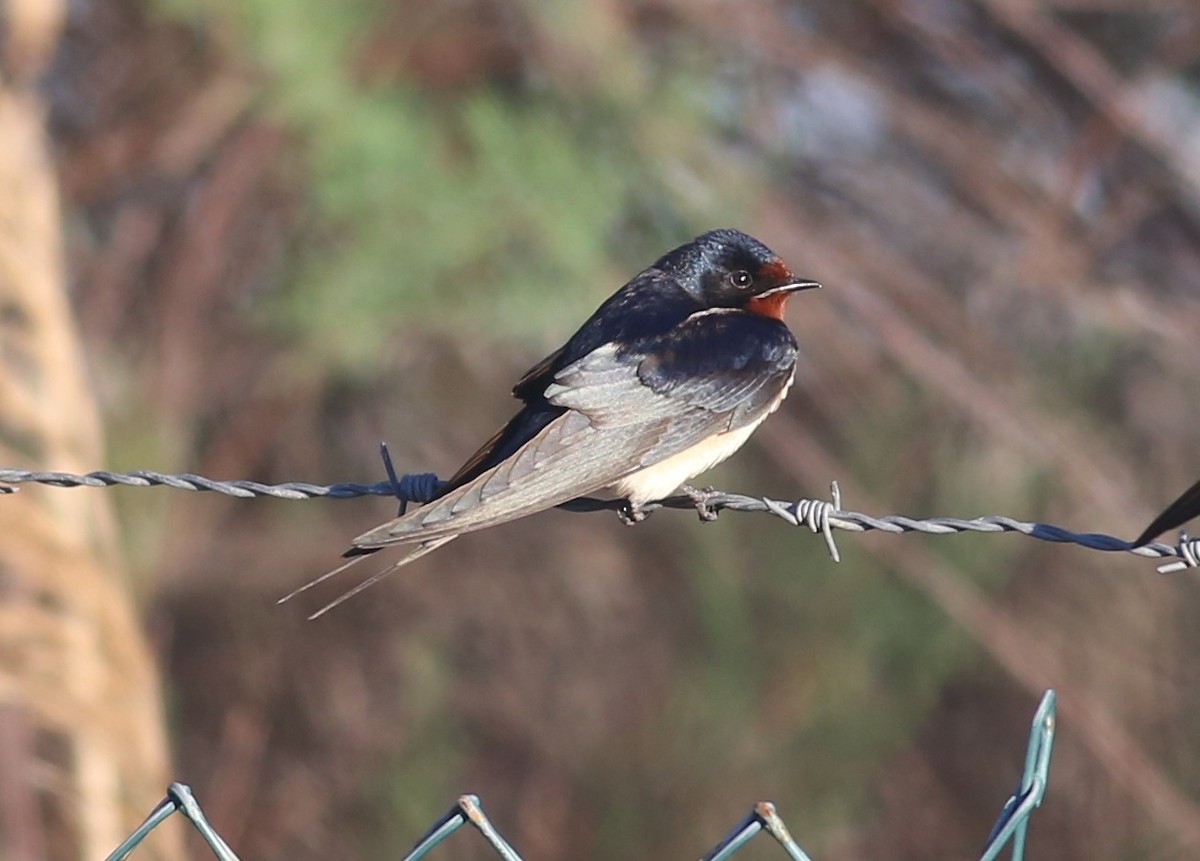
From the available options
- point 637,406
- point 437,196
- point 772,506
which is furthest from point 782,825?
point 437,196

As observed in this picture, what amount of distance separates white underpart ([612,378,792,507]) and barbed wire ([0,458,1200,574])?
0.77 ft

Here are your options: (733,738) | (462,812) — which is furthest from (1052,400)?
(462,812)

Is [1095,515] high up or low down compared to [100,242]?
down

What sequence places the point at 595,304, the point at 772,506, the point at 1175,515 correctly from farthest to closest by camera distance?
1. the point at 595,304
2. the point at 772,506
3. the point at 1175,515

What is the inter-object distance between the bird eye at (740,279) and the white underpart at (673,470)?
0.42m

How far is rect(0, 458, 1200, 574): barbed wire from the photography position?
2262 millimetres

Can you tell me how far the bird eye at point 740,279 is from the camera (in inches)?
145

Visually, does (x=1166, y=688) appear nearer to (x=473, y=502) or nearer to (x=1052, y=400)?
(x=1052, y=400)

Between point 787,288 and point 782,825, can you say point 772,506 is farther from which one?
point 787,288

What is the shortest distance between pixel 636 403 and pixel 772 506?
27.8 inches

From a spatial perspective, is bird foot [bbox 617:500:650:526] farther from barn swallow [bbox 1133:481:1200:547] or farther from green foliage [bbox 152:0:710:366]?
green foliage [bbox 152:0:710:366]

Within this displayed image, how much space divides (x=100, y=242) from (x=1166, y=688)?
165 inches

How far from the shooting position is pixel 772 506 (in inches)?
98.2

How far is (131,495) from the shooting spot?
5.78m
